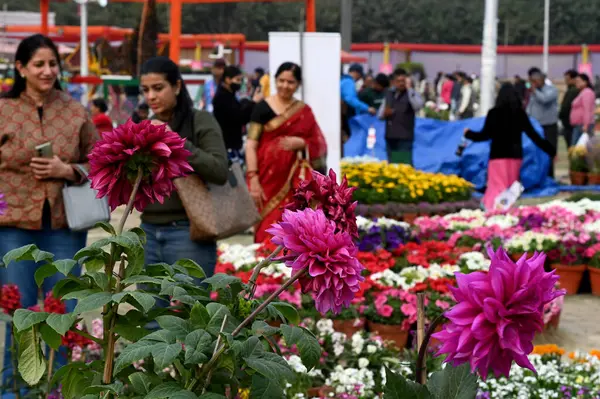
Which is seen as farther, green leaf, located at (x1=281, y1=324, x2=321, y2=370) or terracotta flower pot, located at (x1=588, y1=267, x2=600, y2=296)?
terracotta flower pot, located at (x1=588, y1=267, x2=600, y2=296)

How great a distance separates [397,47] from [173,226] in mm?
51909

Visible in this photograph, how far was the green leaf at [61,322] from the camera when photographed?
7.84 ft

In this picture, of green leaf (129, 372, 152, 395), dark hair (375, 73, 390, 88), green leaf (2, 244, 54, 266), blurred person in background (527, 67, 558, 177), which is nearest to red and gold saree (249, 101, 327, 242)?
green leaf (2, 244, 54, 266)

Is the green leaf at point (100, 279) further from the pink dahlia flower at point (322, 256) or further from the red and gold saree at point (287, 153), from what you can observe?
the red and gold saree at point (287, 153)

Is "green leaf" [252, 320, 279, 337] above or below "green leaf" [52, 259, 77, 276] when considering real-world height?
below

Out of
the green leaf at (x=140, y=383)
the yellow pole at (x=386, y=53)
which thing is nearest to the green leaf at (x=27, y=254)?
the green leaf at (x=140, y=383)

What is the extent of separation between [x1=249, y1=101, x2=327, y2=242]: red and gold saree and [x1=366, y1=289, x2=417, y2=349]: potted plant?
67.0 inches

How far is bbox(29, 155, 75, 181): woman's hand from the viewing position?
16.5 feet

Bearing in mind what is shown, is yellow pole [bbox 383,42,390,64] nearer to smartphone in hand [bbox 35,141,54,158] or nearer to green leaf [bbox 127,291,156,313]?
smartphone in hand [bbox 35,141,54,158]

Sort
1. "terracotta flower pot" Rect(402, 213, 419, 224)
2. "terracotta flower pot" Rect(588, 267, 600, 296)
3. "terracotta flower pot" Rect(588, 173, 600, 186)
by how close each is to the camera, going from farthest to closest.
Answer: "terracotta flower pot" Rect(588, 173, 600, 186)
"terracotta flower pot" Rect(402, 213, 419, 224)
"terracotta flower pot" Rect(588, 267, 600, 296)

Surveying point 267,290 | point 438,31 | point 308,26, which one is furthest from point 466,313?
point 438,31

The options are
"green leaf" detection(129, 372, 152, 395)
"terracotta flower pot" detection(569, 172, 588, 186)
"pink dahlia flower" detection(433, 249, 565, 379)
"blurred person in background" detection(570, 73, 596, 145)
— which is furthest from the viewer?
"blurred person in background" detection(570, 73, 596, 145)

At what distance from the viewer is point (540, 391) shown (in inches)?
204

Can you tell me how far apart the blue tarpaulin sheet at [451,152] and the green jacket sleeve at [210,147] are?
12.0 m
